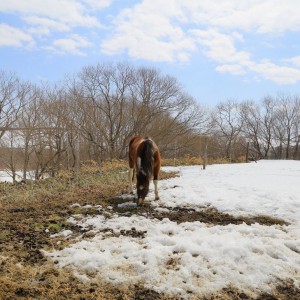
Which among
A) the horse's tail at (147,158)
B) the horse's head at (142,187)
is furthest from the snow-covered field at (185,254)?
the horse's tail at (147,158)

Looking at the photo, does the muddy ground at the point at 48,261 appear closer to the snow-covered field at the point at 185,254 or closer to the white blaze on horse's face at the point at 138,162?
the snow-covered field at the point at 185,254

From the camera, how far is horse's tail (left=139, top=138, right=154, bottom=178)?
667 cm

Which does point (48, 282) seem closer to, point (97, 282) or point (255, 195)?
point (97, 282)

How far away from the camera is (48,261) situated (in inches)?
135

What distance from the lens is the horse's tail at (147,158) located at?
6.67 meters

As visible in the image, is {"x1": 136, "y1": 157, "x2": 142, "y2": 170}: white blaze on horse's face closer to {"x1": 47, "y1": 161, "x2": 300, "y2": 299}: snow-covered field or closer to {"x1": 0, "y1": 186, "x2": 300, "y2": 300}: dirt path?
{"x1": 0, "y1": 186, "x2": 300, "y2": 300}: dirt path

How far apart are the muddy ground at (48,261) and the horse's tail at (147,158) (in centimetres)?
94

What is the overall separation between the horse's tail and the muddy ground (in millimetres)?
941

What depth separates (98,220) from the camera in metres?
5.19

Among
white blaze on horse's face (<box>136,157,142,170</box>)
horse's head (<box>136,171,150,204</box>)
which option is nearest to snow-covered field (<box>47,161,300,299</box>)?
horse's head (<box>136,171,150,204</box>)

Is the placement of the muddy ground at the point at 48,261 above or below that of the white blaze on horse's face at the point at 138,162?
below

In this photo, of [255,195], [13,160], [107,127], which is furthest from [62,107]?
[255,195]

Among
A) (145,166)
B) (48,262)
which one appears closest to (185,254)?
(48,262)

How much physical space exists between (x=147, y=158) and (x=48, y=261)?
3.69 metres
